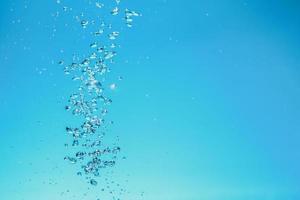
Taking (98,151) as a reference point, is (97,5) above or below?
above

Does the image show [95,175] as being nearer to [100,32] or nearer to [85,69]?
[85,69]

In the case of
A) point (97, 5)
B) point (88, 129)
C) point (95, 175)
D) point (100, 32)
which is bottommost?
point (95, 175)

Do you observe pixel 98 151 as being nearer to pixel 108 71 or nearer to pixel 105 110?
pixel 105 110

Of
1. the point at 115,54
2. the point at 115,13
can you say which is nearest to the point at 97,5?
the point at 115,13

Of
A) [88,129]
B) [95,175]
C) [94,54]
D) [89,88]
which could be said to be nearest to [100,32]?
[94,54]

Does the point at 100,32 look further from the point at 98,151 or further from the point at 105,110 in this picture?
the point at 98,151

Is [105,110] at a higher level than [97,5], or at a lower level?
lower

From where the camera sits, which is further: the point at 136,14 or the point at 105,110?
the point at 105,110

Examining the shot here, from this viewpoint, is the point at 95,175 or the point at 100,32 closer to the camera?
the point at 100,32
